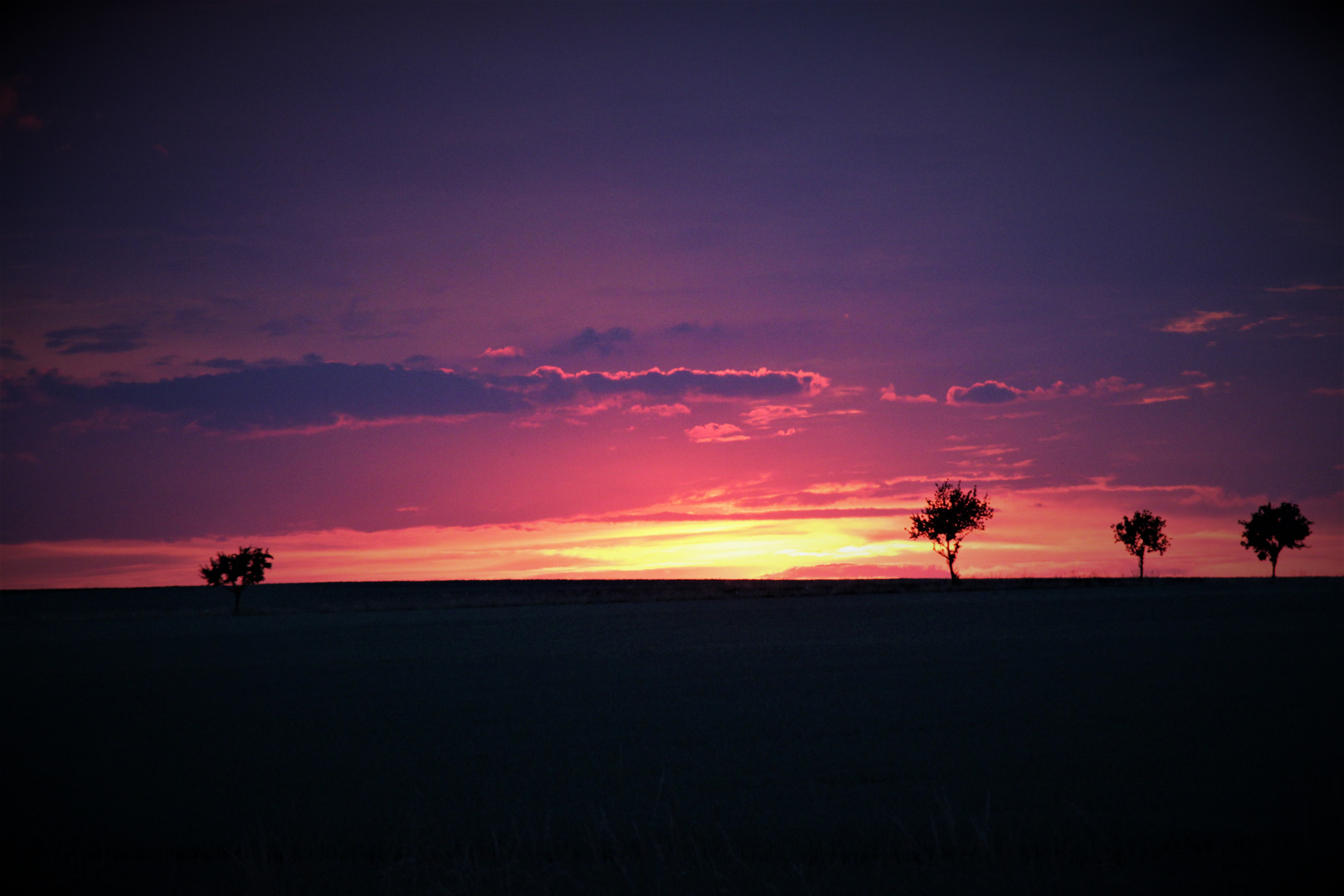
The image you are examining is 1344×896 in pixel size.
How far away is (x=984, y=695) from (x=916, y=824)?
11.2m

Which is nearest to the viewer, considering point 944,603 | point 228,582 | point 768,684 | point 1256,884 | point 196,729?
point 1256,884

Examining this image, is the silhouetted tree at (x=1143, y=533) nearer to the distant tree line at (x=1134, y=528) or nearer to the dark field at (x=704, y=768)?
the distant tree line at (x=1134, y=528)

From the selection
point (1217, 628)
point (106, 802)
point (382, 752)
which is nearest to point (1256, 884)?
point (382, 752)

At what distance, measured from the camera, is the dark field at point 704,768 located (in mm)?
11312

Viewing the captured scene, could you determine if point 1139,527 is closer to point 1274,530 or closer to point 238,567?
point 1274,530

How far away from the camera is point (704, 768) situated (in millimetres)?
16812

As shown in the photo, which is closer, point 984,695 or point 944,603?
point 984,695

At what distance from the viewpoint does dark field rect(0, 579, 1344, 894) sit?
11312mm

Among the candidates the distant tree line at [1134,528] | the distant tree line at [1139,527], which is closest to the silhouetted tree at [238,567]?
the distant tree line at [1134,528]

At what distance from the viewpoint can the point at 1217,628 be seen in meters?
37.1

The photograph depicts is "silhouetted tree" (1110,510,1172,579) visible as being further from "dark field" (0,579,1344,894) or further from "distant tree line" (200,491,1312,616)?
"dark field" (0,579,1344,894)

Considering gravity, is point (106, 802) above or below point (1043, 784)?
below

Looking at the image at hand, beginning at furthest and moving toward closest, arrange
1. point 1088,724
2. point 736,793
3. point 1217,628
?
point 1217,628, point 1088,724, point 736,793

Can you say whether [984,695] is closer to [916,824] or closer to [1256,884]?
[916,824]
